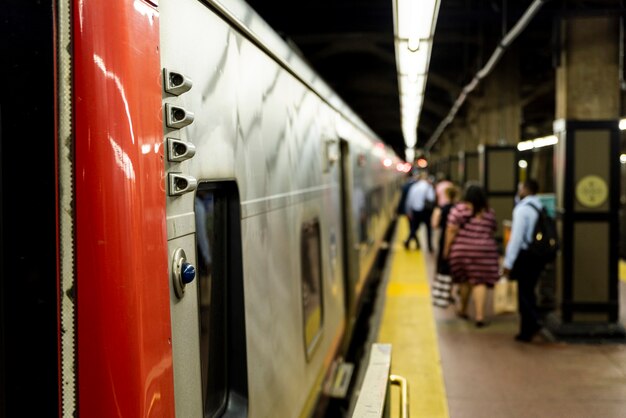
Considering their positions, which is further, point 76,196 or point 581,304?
point 581,304

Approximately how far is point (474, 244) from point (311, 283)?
3.73 meters

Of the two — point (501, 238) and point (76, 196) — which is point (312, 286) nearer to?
point (76, 196)

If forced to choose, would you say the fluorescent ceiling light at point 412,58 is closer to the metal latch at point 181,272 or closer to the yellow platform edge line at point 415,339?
the yellow platform edge line at point 415,339

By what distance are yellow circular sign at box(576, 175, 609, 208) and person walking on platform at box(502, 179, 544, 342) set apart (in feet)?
1.79

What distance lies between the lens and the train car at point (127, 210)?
60.1 inches

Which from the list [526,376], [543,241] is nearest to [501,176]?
[543,241]

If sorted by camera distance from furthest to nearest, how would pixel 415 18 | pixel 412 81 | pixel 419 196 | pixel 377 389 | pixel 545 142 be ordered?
pixel 545 142
pixel 419 196
pixel 412 81
pixel 415 18
pixel 377 389

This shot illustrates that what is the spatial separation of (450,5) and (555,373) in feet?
34.4

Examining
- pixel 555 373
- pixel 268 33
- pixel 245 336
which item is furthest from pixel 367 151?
pixel 245 336

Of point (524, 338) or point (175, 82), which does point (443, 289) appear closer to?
point (524, 338)

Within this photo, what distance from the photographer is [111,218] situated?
1539 mm

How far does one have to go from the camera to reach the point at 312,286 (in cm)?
437

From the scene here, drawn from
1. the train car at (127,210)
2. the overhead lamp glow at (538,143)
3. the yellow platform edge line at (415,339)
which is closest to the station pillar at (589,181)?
the yellow platform edge line at (415,339)

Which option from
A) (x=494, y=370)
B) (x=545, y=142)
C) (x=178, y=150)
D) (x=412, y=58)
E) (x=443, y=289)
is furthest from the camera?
(x=545, y=142)
